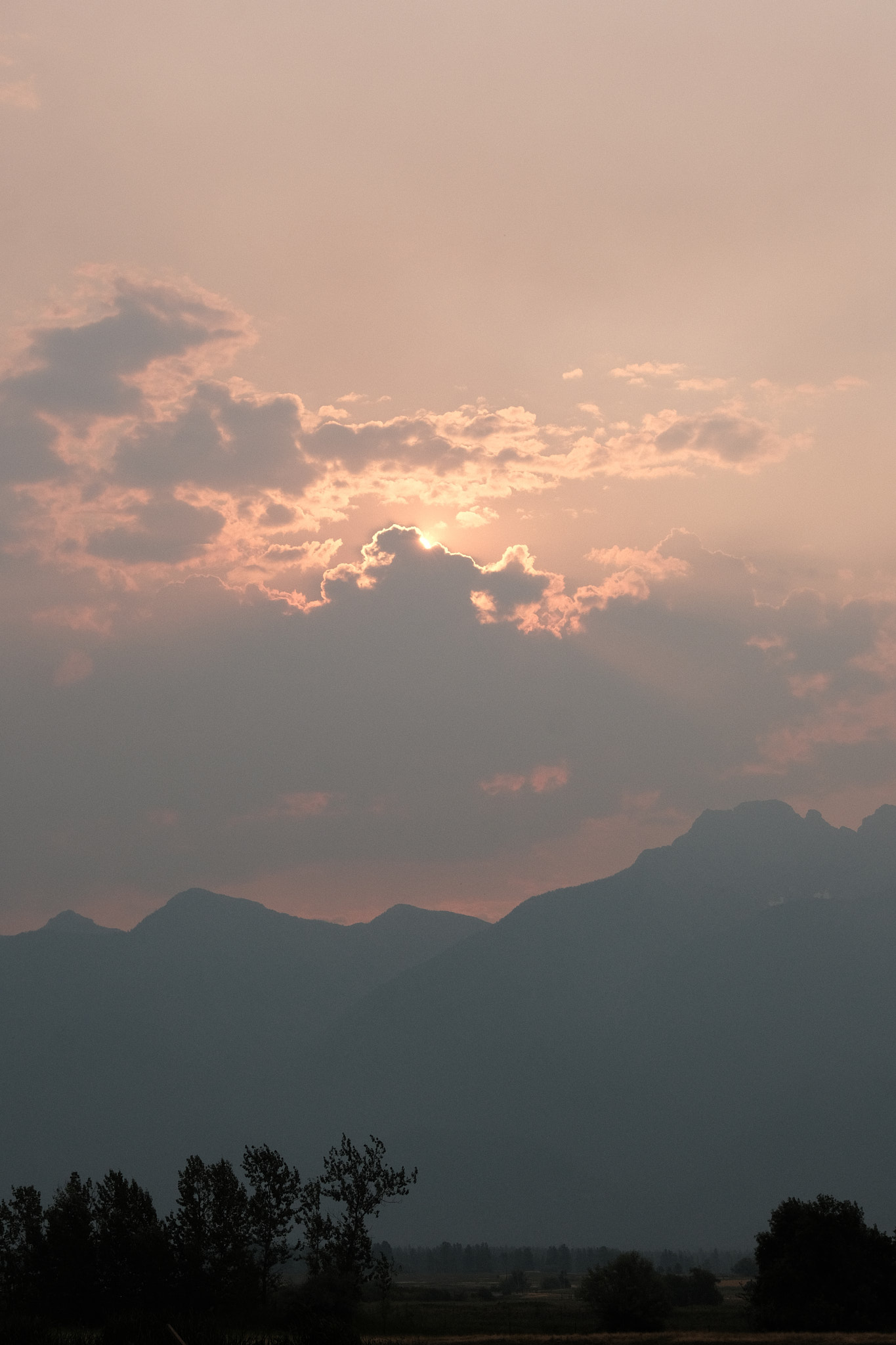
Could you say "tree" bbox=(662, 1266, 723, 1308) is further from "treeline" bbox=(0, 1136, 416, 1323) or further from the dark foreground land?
"treeline" bbox=(0, 1136, 416, 1323)

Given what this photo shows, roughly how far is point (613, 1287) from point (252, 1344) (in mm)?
36539

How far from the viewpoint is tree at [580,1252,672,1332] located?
78812mm

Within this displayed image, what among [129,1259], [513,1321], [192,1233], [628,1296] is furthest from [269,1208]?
[628,1296]

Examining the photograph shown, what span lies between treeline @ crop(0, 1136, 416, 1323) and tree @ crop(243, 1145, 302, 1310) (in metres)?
0.12

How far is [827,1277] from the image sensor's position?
242ft

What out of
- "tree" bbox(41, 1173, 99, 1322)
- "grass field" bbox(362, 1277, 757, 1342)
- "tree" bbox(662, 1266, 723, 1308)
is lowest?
"tree" bbox(662, 1266, 723, 1308)

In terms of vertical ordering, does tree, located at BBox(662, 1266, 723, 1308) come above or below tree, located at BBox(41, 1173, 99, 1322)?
below

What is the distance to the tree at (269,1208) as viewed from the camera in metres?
86.4

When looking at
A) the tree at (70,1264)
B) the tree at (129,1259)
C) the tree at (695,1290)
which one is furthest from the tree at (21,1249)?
the tree at (695,1290)

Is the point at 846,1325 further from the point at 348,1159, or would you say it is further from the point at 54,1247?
the point at 54,1247

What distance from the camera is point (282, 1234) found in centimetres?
8956

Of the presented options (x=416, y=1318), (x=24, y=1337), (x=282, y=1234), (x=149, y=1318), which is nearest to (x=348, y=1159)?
(x=282, y=1234)

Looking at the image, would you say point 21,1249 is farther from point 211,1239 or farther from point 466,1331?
point 466,1331

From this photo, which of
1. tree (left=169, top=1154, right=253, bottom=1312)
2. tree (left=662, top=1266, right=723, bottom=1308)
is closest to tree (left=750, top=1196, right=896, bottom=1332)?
tree (left=169, top=1154, right=253, bottom=1312)
